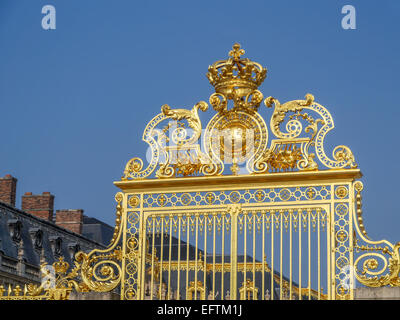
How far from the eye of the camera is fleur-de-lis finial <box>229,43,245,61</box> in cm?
1293

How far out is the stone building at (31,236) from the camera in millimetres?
26781

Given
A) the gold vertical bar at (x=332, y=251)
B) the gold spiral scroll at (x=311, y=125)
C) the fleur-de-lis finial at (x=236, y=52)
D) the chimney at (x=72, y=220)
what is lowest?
the gold vertical bar at (x=332, y=251)

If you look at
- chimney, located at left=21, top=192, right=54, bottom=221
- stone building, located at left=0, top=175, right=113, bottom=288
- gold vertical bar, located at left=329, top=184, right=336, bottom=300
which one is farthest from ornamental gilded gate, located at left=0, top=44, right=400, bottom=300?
chimney, located at left=21, top=192, right=54, bottom=221

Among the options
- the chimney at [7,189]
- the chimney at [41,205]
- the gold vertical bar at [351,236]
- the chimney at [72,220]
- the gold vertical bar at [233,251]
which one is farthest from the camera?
the chimney at [72,220]

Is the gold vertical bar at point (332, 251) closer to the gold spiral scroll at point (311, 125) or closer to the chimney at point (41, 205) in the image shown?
the gold spiral scroll at point (311, 125)

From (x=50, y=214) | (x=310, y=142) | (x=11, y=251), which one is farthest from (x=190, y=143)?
A: (x=50, y=214)

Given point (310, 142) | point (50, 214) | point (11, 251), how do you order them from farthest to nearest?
point (50, 214) < point (11, 251) < point (310, 142)

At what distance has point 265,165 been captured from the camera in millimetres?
12516

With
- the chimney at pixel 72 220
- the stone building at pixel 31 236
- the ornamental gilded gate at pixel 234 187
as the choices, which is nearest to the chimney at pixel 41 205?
the stone building at pixel 31 236

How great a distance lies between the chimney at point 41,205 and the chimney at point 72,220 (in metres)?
1.67

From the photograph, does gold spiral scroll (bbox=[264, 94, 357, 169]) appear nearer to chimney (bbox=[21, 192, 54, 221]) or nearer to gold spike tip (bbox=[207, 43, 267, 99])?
gold spike tip (bbox=[207, 43, 267, 99])

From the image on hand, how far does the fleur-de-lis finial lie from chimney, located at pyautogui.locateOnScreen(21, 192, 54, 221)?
20.6 m
